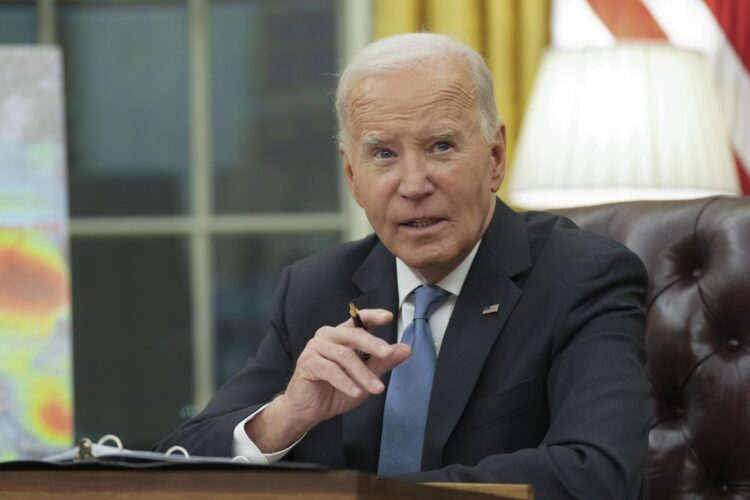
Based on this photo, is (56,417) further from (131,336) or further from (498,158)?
(498,158)

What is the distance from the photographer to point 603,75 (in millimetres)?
3604

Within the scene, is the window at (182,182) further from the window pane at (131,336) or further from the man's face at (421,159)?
the man's face at (421,159)

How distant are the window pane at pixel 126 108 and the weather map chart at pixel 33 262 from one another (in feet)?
2.55

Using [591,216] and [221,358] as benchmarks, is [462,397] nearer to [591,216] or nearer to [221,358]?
[591,216]

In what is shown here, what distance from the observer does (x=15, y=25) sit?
4590mm

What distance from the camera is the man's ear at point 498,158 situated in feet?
7.34

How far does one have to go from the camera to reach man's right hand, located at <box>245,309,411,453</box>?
174 cm

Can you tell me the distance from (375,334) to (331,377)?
44 centimetres

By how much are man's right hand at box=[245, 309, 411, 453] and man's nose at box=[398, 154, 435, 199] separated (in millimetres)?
293

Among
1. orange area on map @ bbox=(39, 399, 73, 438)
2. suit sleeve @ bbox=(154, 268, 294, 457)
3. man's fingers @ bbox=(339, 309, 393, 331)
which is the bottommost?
orange area on map @ bbox=(39, 399, 73, 438)

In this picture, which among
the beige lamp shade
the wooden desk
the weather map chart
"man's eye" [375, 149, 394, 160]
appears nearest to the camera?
the wooden desk

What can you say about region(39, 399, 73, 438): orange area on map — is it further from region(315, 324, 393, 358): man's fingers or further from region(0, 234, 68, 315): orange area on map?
region(315, 324, 393, 358): man's fingers

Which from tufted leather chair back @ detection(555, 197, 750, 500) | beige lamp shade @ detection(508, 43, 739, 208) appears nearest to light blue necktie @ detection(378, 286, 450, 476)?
tufted leather chair back @ detection(555, 197, 750, 500)

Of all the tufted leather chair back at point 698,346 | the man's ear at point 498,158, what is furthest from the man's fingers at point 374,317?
the tufted leather chair back at point 698,346
